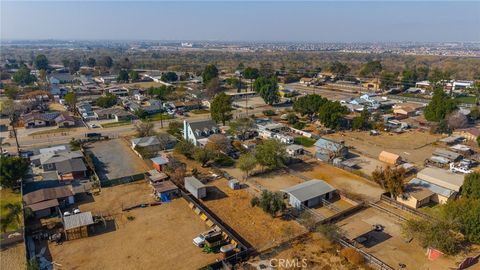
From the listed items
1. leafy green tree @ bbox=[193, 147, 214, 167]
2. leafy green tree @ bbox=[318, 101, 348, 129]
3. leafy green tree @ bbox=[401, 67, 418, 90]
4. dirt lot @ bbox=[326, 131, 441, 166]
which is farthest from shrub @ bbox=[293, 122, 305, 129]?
leafy green tree @ bbox=[401, 67, 418, 90]

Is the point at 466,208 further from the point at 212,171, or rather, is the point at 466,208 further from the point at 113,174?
the point at 113,174

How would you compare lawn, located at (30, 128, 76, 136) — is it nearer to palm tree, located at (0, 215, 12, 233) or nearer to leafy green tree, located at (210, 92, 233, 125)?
leafy green tree, located at (210, 92, 233, 125)

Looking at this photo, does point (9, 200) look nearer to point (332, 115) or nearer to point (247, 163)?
point (247, 163)

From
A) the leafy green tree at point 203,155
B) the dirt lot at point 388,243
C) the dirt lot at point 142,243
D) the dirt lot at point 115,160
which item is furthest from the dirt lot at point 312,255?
the dirt lot at point 115,160

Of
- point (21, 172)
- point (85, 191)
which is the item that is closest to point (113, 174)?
point (85, 191)

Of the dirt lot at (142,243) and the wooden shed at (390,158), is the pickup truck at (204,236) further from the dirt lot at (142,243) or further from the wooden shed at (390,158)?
the wooden shed at (390,158)

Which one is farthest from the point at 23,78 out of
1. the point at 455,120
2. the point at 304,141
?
the point at 455,120
